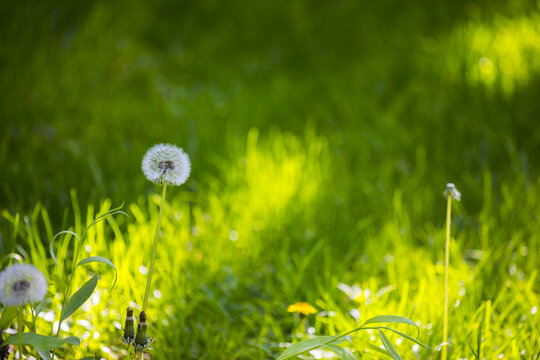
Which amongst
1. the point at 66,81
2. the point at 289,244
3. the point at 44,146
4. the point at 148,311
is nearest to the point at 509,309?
the point at 289,244

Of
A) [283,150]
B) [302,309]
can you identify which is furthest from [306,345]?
[283,150]

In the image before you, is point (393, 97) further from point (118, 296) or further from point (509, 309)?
point (118, 296)

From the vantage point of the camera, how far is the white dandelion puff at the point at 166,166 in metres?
1.08

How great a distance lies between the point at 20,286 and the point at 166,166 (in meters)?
0.37

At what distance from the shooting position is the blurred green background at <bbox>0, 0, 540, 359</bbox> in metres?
1.61

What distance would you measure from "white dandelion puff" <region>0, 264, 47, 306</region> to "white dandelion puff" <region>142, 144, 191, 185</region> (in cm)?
31

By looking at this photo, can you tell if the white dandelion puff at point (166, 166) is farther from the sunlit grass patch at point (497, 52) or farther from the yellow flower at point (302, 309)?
the sunlit grass patch at point (497, 52)

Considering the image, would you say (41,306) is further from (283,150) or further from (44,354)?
(283,150)

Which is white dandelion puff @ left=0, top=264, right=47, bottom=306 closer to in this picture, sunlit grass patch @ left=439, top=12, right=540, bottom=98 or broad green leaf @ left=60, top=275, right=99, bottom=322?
broad green leaf @ left=60, top=275, right=99, bottom=322

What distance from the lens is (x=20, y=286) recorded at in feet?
2.86

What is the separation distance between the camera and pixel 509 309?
56.6 inches

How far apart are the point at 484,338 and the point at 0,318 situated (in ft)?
3.95

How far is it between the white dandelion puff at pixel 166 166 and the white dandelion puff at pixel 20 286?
31cm

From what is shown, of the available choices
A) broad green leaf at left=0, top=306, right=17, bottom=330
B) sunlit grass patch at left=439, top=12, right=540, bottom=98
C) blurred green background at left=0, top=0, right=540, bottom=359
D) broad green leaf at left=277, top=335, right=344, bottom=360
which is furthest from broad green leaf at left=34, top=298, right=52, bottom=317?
sunlit grass patch at left=439, top=12, right=540, bottom=98
